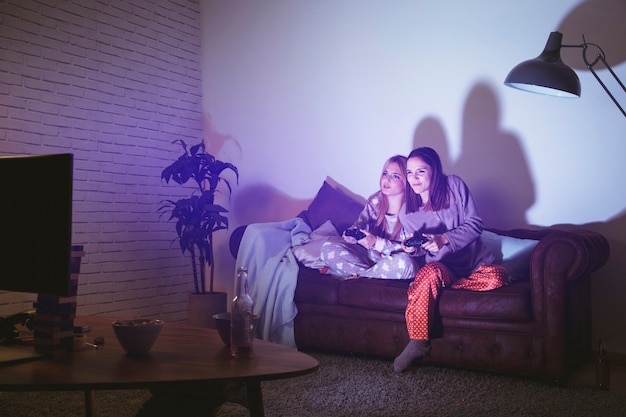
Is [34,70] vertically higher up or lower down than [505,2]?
lower down

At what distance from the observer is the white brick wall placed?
3.98 m

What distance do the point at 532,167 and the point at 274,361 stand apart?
2.81 meters

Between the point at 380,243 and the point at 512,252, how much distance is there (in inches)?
29.6

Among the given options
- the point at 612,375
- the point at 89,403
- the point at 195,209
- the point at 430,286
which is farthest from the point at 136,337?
the point at 195,209

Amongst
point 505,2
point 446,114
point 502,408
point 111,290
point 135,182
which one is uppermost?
point 505,2

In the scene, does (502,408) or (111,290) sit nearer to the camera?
(502,408)

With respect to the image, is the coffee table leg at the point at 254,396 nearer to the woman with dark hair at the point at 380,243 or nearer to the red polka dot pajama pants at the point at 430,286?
the red polka dot pajama pants at the point at 430,286

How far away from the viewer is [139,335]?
1.61m

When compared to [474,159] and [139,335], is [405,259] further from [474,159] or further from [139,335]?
[139,335]

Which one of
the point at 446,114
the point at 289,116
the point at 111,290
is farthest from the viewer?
the point at 289,116

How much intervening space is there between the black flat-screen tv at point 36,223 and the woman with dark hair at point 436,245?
78.3 inches

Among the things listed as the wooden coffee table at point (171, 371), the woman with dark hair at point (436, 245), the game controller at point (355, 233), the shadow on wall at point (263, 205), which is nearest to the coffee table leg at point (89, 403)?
the wooden coffee table at point (171, 371)

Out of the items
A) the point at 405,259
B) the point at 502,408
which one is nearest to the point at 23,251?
the point at 502,408

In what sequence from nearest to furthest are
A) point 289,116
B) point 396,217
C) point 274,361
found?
point 274,361 → point 396,217 → point 289,116
